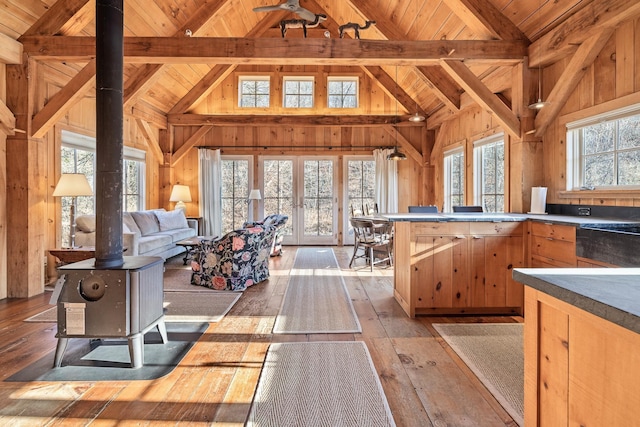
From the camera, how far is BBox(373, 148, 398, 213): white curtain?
7.96m

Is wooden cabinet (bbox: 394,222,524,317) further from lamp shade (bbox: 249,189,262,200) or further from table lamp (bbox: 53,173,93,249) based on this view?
lamp shade (bbox: 249,189,262,200)

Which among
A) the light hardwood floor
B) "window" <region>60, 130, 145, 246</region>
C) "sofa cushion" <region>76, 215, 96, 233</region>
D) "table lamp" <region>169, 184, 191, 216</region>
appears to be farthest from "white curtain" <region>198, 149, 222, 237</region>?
the light hardwood floor

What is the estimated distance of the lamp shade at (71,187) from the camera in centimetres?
410

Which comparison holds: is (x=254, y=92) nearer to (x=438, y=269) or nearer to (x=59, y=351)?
(x=438, y=269)

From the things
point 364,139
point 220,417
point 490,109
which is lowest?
point 220,417

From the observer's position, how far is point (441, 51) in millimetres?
4105

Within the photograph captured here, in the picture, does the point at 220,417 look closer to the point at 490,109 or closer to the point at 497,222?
the point at 497,222

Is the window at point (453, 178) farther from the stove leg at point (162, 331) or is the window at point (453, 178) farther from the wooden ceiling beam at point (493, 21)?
the stove leg at point (162, 331)

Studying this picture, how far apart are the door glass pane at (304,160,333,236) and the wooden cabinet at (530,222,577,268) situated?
5.37 m

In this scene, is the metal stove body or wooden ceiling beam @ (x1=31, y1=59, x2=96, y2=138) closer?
the metal stove body

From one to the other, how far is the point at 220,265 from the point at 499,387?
10.5ft

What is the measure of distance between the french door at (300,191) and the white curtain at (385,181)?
0.99 meters

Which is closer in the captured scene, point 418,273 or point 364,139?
point 418,273

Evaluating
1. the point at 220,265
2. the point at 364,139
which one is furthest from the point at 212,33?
the point at 220,265
